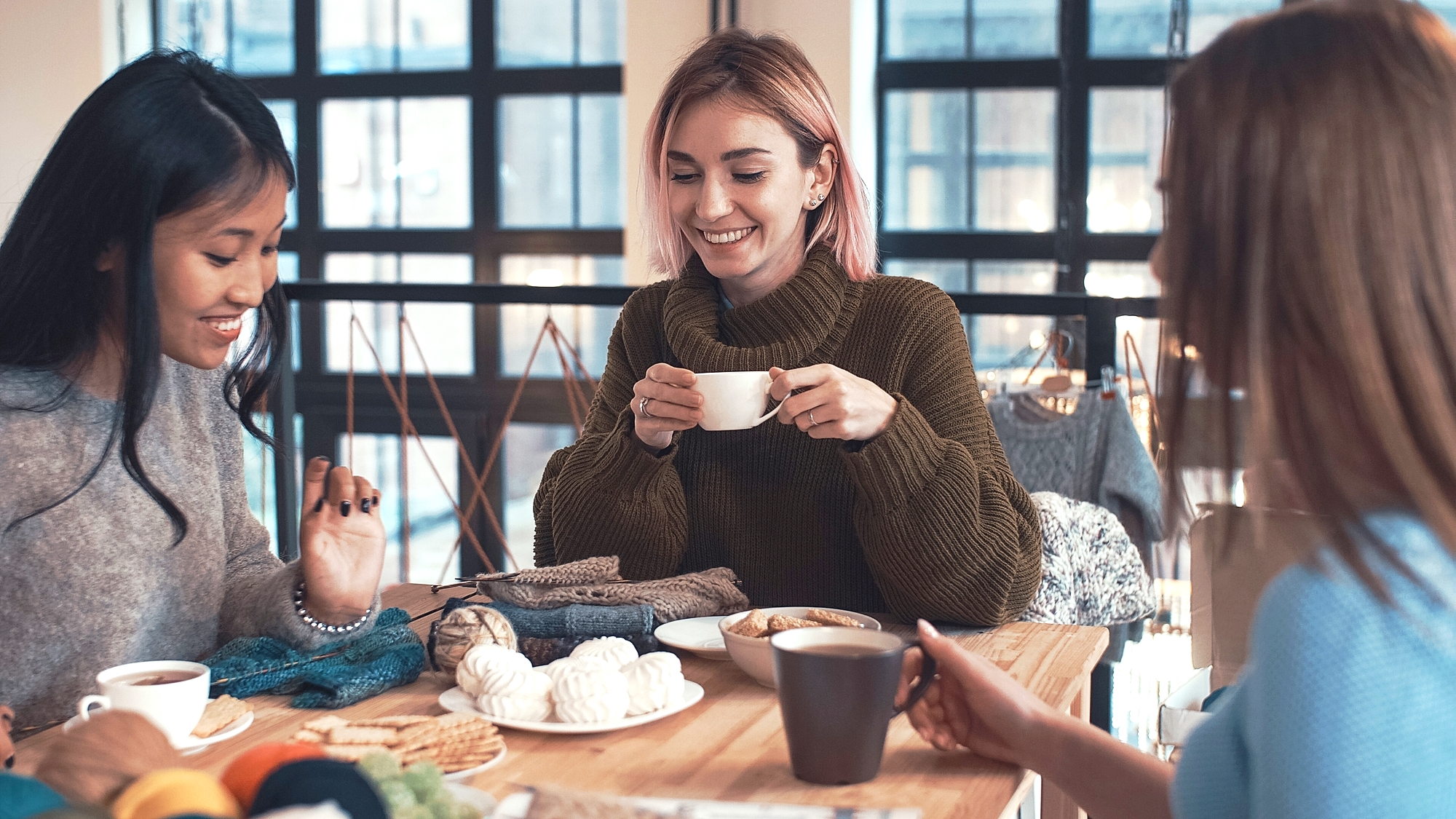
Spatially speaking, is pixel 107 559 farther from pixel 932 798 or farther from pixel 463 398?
pixel 463 398

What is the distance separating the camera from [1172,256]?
632 mm

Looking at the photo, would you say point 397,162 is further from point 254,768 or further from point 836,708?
point 254,768

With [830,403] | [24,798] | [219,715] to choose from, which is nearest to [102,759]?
[24,798]

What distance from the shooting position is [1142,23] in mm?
4629

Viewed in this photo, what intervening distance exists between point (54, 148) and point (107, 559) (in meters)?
0.38

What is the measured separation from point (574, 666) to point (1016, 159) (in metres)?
4.19

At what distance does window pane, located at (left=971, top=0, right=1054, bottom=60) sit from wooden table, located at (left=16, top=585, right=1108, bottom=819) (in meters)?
4.08

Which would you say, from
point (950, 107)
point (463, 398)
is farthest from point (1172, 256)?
point (463, 398)

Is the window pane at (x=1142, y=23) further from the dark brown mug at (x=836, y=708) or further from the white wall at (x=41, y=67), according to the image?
the dark brown mug at (x=836, y=708)

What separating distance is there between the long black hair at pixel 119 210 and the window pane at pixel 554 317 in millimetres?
3924

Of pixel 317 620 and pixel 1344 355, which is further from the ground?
pixel 1344 355

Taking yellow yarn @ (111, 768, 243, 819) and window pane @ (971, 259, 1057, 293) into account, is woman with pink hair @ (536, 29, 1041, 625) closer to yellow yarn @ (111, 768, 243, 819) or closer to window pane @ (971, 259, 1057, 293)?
yellow yarn @ (111, 768, 243, 819)

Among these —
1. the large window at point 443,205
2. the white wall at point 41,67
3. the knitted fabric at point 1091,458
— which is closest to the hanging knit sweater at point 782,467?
the knitted fabric at point 1091,458

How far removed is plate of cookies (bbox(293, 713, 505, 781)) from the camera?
0.80 m
